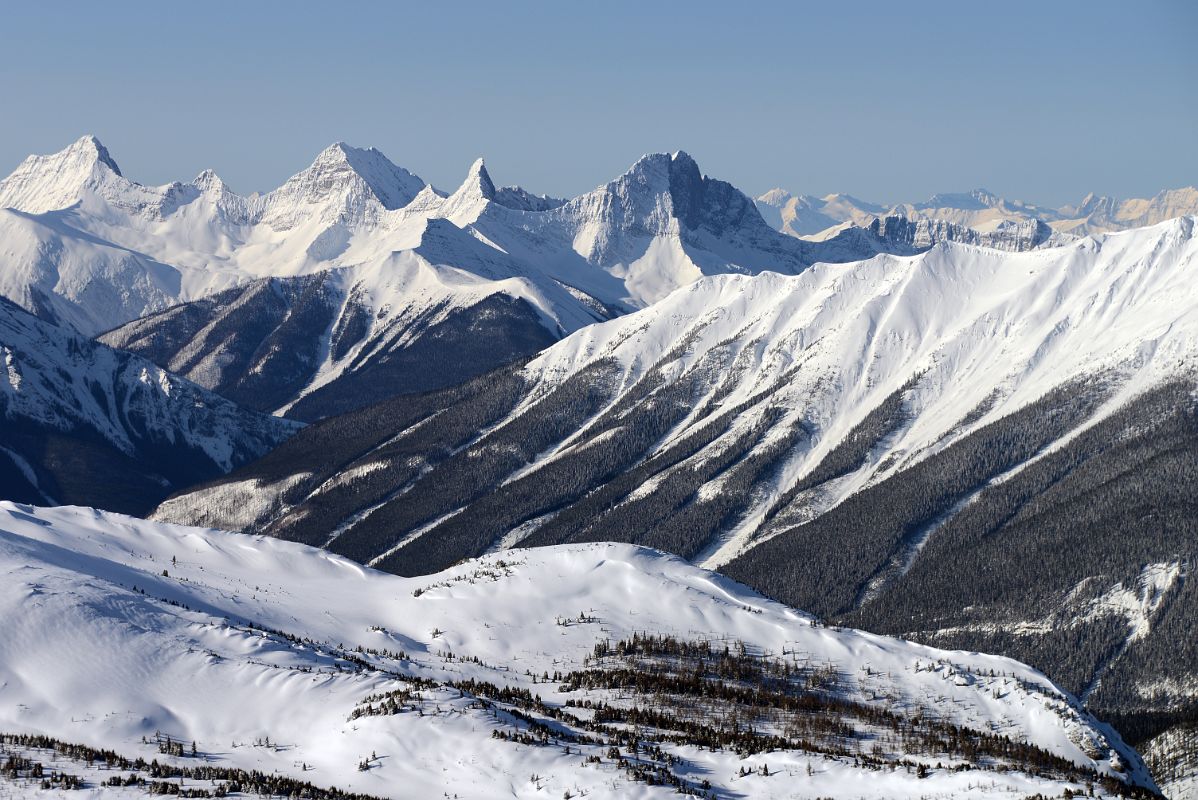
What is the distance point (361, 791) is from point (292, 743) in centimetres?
1072

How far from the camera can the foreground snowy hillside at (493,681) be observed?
3819 inches

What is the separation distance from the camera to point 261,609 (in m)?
139

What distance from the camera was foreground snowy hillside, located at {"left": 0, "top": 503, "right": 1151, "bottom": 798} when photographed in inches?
3819

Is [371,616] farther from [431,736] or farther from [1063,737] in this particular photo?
[1063,737]

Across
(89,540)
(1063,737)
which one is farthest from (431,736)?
(89,540)

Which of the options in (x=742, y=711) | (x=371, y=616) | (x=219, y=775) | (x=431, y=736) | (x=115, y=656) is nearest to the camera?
(x=219, y=775)

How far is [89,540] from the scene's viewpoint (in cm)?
14962

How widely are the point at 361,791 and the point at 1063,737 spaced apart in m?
59.9

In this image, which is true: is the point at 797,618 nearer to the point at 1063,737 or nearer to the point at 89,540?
the point at 1063,737

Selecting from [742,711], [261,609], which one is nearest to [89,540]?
[261,609]

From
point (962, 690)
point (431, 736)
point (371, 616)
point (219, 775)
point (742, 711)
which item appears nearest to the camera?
point (219, 775)

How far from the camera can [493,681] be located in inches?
4990

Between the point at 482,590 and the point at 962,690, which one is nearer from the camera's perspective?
the point at 962,690

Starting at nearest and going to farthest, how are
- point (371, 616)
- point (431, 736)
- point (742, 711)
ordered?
point (431, 736) → point (742, 711) → point (371, 616)
